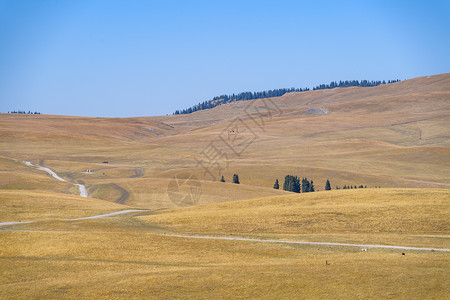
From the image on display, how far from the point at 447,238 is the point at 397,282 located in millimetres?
16941

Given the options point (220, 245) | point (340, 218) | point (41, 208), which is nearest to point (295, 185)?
point (41, 208)

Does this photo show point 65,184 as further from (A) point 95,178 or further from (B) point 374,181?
(B) point 374,181

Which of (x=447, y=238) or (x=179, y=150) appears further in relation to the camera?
(x=179, y=150)

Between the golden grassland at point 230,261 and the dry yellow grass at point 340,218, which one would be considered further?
the dry yellow grass at point 340,218

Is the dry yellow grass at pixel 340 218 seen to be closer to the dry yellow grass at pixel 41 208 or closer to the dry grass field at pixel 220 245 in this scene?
the dry grass field at pixel 220 245

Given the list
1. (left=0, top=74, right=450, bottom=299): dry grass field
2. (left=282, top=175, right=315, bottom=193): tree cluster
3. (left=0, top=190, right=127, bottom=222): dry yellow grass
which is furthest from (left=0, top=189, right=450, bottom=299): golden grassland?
(left=282, top=175, right=315, bottom=193): tree cluster

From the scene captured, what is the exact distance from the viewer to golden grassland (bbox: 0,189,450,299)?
21.3 metres

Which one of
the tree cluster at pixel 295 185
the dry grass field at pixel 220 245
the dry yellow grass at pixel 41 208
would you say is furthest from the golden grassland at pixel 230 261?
the tree cluster at pixel 295 185

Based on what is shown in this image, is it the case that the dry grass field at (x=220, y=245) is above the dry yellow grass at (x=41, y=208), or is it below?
below

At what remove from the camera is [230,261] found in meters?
28.8

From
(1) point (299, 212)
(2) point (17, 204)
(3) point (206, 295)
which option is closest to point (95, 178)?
(2) point (17, 204)

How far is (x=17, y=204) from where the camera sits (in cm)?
5734

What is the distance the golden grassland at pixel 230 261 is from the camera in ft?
70.0

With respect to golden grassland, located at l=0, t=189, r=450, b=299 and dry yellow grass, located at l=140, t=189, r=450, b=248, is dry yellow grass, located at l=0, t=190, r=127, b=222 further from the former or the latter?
dry yellow grass, located at l=140, t=189, r=450, b=248
